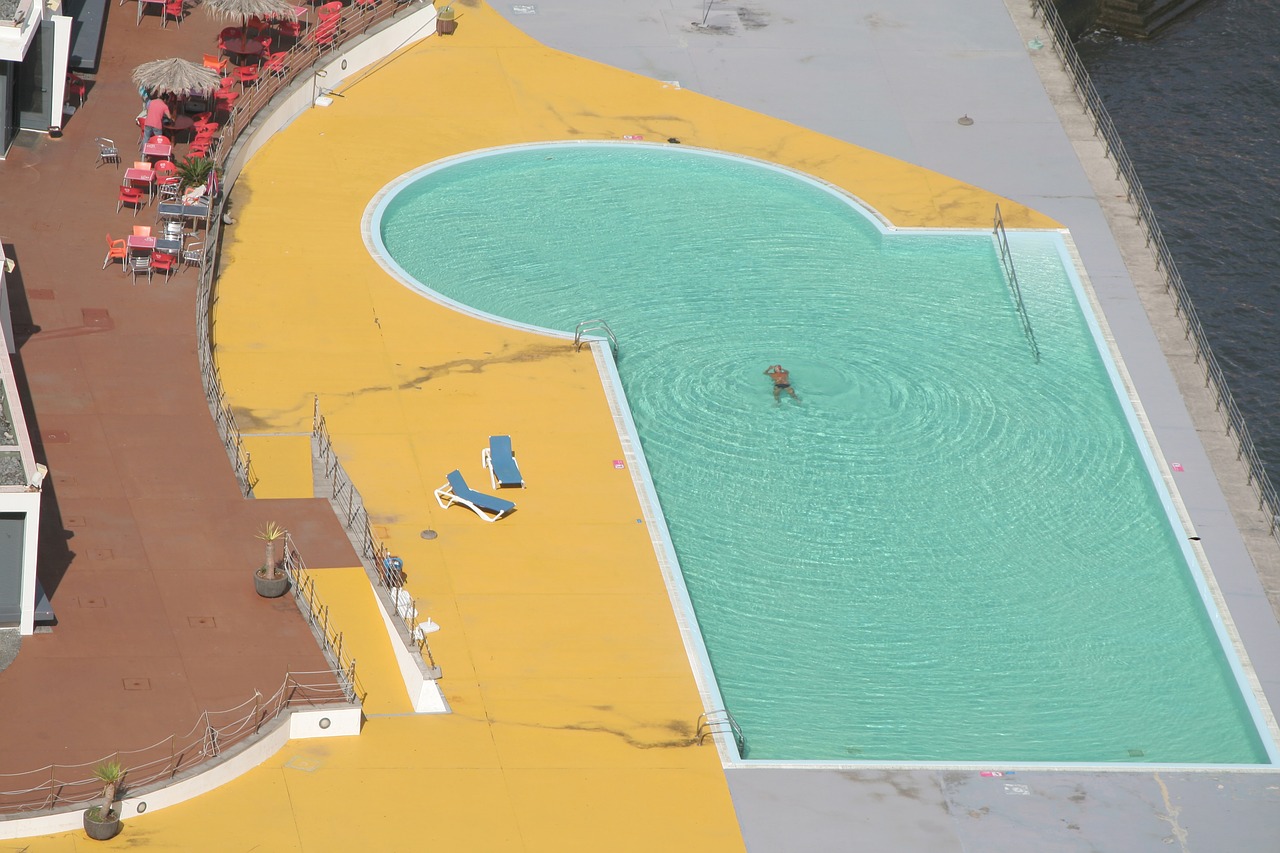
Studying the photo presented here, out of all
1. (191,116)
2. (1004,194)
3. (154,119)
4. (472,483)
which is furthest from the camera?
(1004,194)

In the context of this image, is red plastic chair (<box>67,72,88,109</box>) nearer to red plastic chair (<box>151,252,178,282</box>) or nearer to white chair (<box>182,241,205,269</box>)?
white chair (<box>182,241,205,269</box>)

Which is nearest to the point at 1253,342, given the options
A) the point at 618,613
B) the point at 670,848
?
the point at 618,613

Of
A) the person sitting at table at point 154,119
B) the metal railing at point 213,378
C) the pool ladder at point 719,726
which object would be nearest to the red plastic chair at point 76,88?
the person sitting at table at point 154,119

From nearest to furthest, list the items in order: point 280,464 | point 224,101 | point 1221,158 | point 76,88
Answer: point 280,464 < point 76,88 < point 224,101 < point 1221,158

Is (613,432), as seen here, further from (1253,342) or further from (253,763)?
(1253,342)

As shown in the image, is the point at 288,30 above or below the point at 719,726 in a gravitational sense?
above

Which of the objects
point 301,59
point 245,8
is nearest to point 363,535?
point 245,8

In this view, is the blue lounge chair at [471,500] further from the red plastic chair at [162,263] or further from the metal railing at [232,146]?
the red plastic chair at [162,263]

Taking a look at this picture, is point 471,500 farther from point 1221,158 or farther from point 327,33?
point 1221,158
